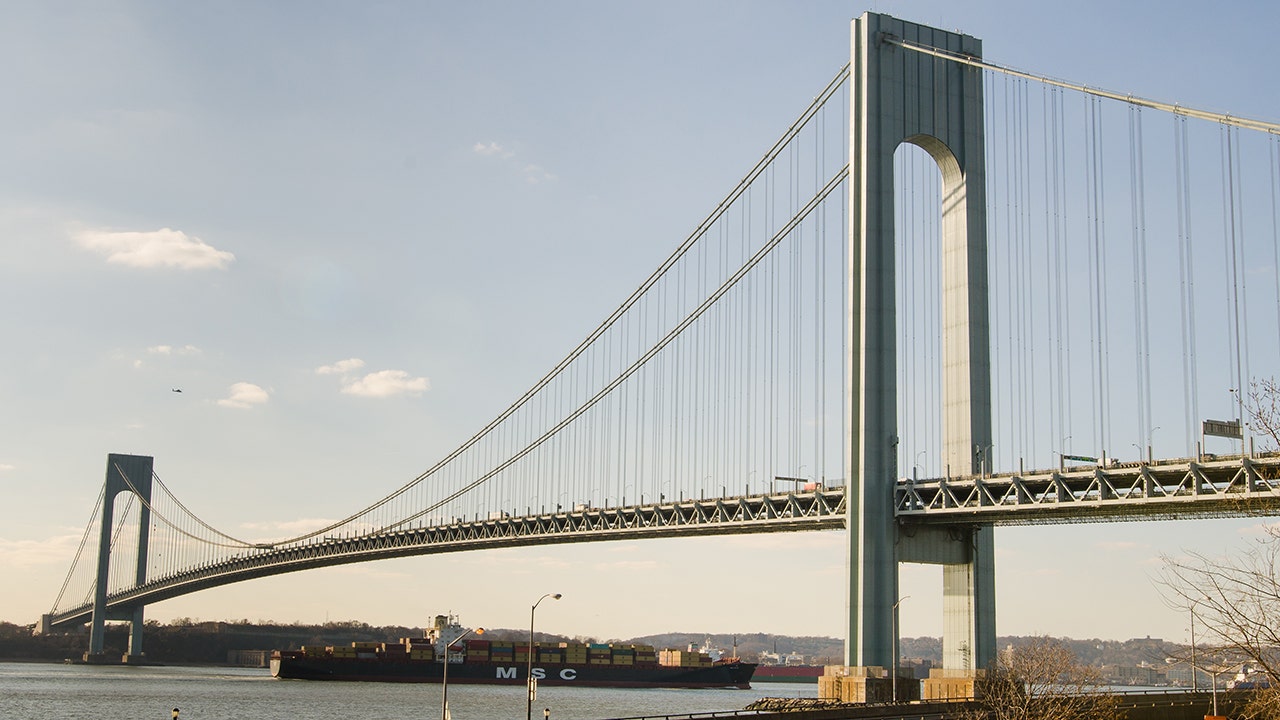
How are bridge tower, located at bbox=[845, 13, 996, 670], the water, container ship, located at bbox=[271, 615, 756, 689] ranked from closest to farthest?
bridge tower, located at bbox=[845, 13, 996, 670] → the water → container ship, located at bbox=[271, 615, 756, 689]

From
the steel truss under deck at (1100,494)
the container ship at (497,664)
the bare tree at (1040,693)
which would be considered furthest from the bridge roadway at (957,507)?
the container ship at (497,664)

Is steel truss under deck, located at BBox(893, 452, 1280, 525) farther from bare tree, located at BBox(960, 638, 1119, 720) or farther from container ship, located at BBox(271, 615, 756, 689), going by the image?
container ship, located at BBox(271, 615, 756, 689)

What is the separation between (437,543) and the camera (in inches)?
3905

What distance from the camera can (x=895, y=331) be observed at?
5700cm

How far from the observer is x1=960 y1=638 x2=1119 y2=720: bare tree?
40.9 meters

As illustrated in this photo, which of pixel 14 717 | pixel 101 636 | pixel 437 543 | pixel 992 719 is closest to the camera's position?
pixel 992 719

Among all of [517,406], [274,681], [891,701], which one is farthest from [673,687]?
[891,701]

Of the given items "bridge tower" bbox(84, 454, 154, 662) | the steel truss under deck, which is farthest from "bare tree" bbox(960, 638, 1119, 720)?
"bridge tower" bbox(84, 454, 154, 662)

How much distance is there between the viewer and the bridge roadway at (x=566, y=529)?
6125cm

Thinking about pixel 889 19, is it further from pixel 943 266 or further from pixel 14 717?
pixel 14 717

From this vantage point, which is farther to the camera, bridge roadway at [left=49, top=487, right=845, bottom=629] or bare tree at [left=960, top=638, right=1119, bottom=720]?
bridge roadway at [left=49, top=487, right=845, bottom=629]

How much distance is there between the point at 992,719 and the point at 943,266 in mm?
21210

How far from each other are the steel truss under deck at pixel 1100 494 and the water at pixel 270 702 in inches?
1079

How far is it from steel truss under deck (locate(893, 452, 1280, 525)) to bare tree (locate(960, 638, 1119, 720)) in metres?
5.58
